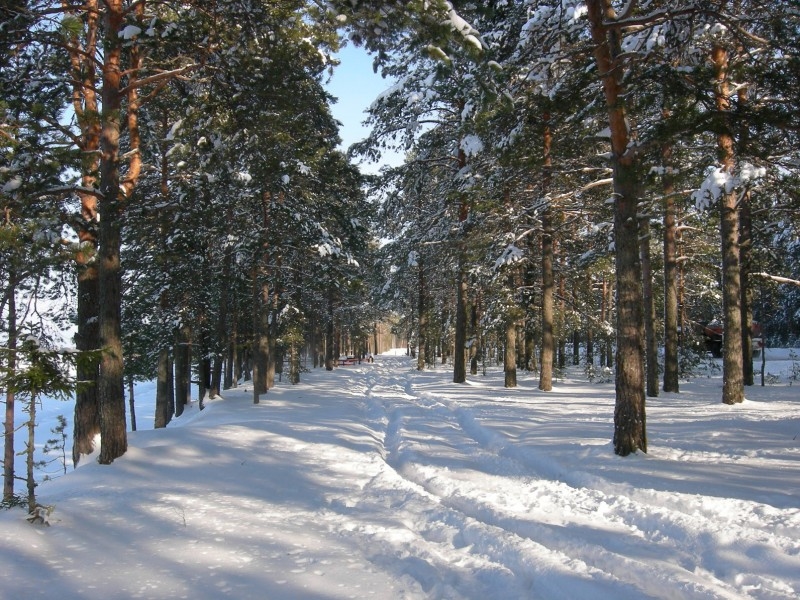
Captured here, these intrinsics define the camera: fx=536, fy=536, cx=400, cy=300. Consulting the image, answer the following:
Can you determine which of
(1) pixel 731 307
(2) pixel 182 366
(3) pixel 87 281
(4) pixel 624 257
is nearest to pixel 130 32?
(3) pixel 87 281

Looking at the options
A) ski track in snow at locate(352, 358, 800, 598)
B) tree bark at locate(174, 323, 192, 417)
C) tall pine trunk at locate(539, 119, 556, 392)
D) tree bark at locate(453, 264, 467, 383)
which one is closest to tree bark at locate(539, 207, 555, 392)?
tall pine trunk at locate(539, 119, 556, 392)

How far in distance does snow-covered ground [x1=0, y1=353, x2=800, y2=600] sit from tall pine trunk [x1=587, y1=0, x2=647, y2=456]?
1.84 ft

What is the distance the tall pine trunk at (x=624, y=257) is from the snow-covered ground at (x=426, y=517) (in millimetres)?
561

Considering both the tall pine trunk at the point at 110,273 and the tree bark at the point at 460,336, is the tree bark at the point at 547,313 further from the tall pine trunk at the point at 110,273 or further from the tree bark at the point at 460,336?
the tall pine trunk at the point at 110,273

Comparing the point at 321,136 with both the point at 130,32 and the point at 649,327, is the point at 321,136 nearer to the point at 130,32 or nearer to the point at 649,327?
the point at 130,32

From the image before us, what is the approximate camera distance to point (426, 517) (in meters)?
6.16

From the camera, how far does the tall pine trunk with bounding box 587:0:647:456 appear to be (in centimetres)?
837

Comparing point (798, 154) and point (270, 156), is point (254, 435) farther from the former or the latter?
point (798, 154)

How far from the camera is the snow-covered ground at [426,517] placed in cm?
441

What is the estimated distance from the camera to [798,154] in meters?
9.90

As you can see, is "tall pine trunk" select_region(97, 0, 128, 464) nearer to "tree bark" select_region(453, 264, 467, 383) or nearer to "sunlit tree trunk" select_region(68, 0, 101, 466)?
"sunlit tree trunk" select_region(68, 0, 101, 466)

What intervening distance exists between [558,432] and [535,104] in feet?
20.3

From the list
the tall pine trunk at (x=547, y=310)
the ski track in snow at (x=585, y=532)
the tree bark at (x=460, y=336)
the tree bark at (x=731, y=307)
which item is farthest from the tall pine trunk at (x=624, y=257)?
the tree bark at (x=460, y=336)

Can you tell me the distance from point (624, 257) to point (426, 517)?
5233 mm
